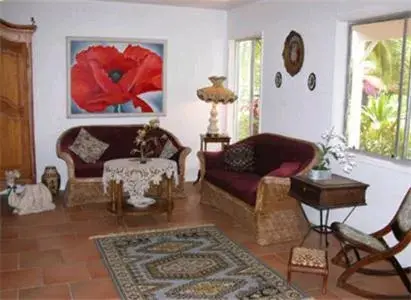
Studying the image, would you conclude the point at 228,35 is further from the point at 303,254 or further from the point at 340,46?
the point at 303,254

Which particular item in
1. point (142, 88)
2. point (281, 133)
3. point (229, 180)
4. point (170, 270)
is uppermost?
point (142, 88)

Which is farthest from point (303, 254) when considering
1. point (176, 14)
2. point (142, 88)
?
point (176, 14)

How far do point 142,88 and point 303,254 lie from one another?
419 cm

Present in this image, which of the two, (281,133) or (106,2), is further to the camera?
(106,2)

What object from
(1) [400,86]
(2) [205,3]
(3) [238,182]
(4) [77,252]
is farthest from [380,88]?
(4) [77,252]

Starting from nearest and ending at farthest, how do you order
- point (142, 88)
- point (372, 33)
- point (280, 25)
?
point (372, 33) < point (280, 25) < point (142, 88)

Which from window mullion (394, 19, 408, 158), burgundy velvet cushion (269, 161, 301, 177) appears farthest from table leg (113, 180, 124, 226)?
window mullion (394, 19, 408, 158)

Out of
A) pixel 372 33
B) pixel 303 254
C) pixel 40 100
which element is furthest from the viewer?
pixel 40 100

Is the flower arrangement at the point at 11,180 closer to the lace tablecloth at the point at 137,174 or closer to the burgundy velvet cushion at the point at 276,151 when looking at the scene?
the lace tablecloth at the point at 137,174

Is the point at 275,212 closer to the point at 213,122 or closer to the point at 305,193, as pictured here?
the point at 305,193

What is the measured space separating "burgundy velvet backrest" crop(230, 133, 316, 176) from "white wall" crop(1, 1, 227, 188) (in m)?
1.72

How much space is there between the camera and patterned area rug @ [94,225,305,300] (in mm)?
3646

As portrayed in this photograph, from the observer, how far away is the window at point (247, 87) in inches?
275

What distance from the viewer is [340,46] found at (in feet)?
16.3
